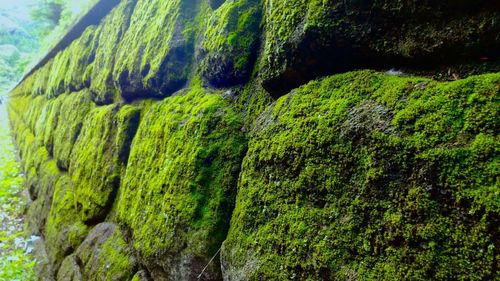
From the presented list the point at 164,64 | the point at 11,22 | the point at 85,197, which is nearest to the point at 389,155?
the point at 164,64

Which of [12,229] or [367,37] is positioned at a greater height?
[367,37]

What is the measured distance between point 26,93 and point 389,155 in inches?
540

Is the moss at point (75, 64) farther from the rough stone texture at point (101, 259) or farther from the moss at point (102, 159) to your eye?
the rough stone texture at point (101, 259)

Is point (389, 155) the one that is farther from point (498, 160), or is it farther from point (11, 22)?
point (11, 22)

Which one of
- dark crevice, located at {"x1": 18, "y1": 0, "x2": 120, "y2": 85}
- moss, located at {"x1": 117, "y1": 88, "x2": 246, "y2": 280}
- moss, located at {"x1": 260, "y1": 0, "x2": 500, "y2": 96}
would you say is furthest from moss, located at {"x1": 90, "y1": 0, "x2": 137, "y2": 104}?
moss, located at {"x1": 260, "y1": 0, "x2": 500, "y2": 96}

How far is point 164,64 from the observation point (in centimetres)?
243

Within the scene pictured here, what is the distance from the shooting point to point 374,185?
1017mm

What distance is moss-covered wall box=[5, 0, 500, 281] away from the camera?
870 millimetres

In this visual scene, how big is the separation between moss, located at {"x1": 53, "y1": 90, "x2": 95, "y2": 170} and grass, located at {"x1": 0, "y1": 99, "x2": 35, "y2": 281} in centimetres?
121

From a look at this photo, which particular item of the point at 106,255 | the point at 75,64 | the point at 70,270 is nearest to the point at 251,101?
the point at 106,255

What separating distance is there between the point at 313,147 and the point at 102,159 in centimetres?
259

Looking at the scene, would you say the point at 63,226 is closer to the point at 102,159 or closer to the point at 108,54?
the point at 102,159

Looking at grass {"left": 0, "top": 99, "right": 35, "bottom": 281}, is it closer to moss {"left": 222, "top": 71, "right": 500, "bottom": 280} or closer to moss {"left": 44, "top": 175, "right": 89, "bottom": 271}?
moss {"left": 44, "top": 175, "right": 89, "bottom": 271}

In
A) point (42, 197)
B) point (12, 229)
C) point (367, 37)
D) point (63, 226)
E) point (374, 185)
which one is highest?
point (367, 37)
